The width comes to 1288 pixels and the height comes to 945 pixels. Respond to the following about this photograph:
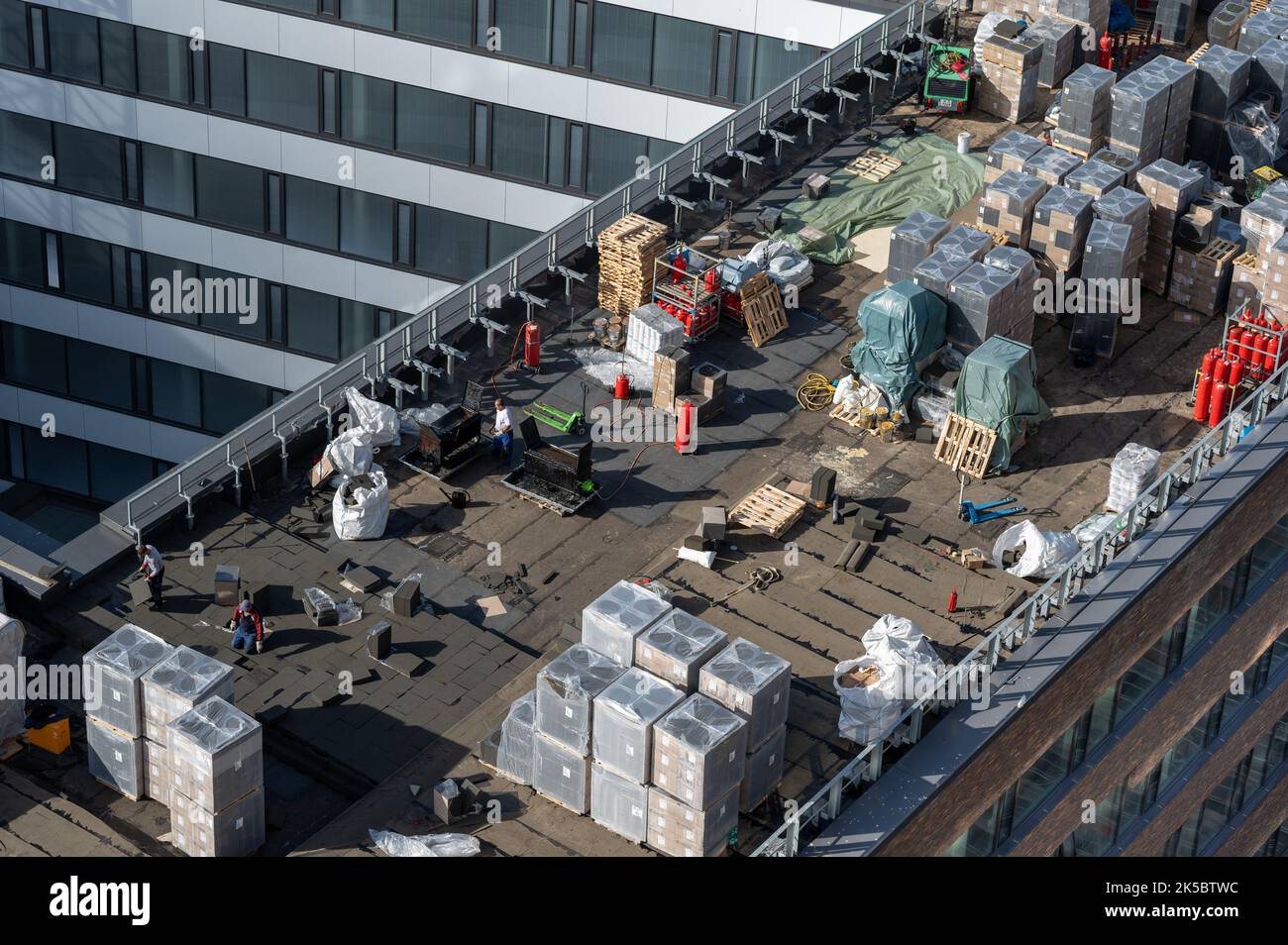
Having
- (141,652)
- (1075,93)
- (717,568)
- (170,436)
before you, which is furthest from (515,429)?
(170,436)

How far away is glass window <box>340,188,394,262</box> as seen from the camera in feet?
263

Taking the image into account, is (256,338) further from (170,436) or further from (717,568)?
(717,568)

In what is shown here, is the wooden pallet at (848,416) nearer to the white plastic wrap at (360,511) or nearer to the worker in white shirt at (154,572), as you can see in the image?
the white plastic wrap at (360,511)

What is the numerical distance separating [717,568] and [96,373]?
45.0 meters

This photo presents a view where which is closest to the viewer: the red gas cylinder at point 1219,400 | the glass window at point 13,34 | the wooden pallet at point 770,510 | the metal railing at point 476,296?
the metal railing at point 476,296

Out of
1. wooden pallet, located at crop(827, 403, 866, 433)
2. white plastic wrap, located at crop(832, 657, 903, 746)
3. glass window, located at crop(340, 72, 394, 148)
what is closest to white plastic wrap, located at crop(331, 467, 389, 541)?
white plastic wrap, located at crop(832, 657, 903, 746)

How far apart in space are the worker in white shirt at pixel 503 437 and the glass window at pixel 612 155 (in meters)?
29.1

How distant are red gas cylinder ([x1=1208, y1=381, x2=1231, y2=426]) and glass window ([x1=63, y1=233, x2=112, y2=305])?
155ft

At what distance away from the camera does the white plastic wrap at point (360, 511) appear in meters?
46.4

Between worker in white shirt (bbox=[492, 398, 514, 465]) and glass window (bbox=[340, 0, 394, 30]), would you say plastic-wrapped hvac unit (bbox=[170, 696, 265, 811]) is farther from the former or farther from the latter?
glass window (bbox=[340, 0, 394, 30])

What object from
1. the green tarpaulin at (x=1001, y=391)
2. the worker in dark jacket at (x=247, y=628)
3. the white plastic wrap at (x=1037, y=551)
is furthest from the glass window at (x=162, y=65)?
the white plastic wrap at (x=1037, y=551)

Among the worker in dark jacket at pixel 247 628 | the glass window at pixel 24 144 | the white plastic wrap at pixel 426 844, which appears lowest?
the glass window at pixel 24 144

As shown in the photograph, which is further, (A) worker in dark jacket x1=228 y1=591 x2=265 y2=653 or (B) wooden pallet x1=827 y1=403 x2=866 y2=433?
(B) wooden pallet x1=827 y1=403 x2=866 y2=433

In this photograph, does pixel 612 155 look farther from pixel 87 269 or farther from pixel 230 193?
pixel 87 269
